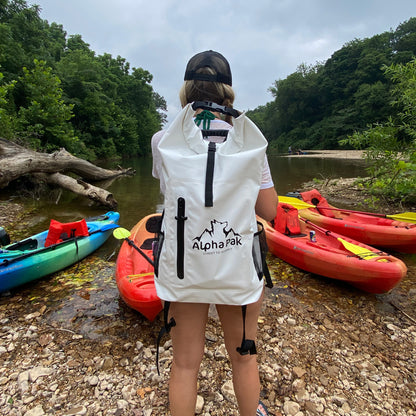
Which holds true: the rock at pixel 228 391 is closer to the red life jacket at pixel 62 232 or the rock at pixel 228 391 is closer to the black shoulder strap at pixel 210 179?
the black shoulder strap at pixel 210 179

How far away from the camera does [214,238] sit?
34.3 inches

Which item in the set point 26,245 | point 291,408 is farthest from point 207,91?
point 26,245

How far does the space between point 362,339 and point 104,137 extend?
2805 centimetres

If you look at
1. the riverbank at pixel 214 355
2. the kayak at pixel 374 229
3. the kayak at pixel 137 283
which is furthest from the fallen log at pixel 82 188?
the kayak at pixel 374 229

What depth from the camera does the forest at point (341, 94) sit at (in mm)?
36469

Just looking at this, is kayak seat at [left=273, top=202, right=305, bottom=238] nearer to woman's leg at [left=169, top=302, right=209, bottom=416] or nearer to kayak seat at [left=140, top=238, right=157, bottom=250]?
kayak seat at [left=140, top=238, right=157, bottom=250]

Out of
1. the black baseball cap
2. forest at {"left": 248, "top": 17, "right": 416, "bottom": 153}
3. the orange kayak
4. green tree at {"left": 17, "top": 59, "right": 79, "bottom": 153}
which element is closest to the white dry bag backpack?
the black baseball cap

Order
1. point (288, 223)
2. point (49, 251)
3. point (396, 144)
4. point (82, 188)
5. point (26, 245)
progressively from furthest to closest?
1. point (82, 188)
2. point (396, 144)
3. point (288, 223)
4. point (26, 245)
5. point (49, 251)

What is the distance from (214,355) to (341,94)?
182 feet

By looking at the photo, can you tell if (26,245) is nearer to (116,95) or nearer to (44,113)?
(44,113)

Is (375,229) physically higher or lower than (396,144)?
lower

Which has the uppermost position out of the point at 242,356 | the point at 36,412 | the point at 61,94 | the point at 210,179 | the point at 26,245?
the point at 61,94

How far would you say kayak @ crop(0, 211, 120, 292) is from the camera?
2.95 metres

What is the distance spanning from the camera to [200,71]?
1.07m
